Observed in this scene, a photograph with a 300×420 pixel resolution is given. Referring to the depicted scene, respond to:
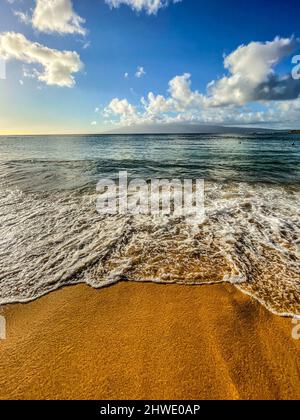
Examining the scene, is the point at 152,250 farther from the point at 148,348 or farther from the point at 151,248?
the point at 148,348

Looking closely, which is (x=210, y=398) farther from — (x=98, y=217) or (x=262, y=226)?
(x=98, y=217)

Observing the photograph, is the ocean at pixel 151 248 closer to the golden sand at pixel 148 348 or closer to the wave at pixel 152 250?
the wave at pixel 152 250

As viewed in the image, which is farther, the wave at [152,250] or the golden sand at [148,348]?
the wave at [152,250]

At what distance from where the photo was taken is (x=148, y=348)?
3006mm

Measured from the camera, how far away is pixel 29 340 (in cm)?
319

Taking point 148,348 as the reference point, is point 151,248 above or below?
above

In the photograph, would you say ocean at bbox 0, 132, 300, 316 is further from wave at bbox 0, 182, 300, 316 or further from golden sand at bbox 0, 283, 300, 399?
golden sand at bbox 0, 283, 300, 399

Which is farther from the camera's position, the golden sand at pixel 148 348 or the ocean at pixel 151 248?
the ocean at pixel 151 248

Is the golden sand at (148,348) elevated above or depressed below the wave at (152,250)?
below

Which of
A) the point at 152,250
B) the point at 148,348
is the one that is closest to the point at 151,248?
the point at 152,250

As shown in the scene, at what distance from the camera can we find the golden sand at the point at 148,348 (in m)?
2.57

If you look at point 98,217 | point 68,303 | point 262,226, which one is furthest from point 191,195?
point 68,303

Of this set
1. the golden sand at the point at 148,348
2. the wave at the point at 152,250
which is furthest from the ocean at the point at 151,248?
the golden sand at the point at 148,348
